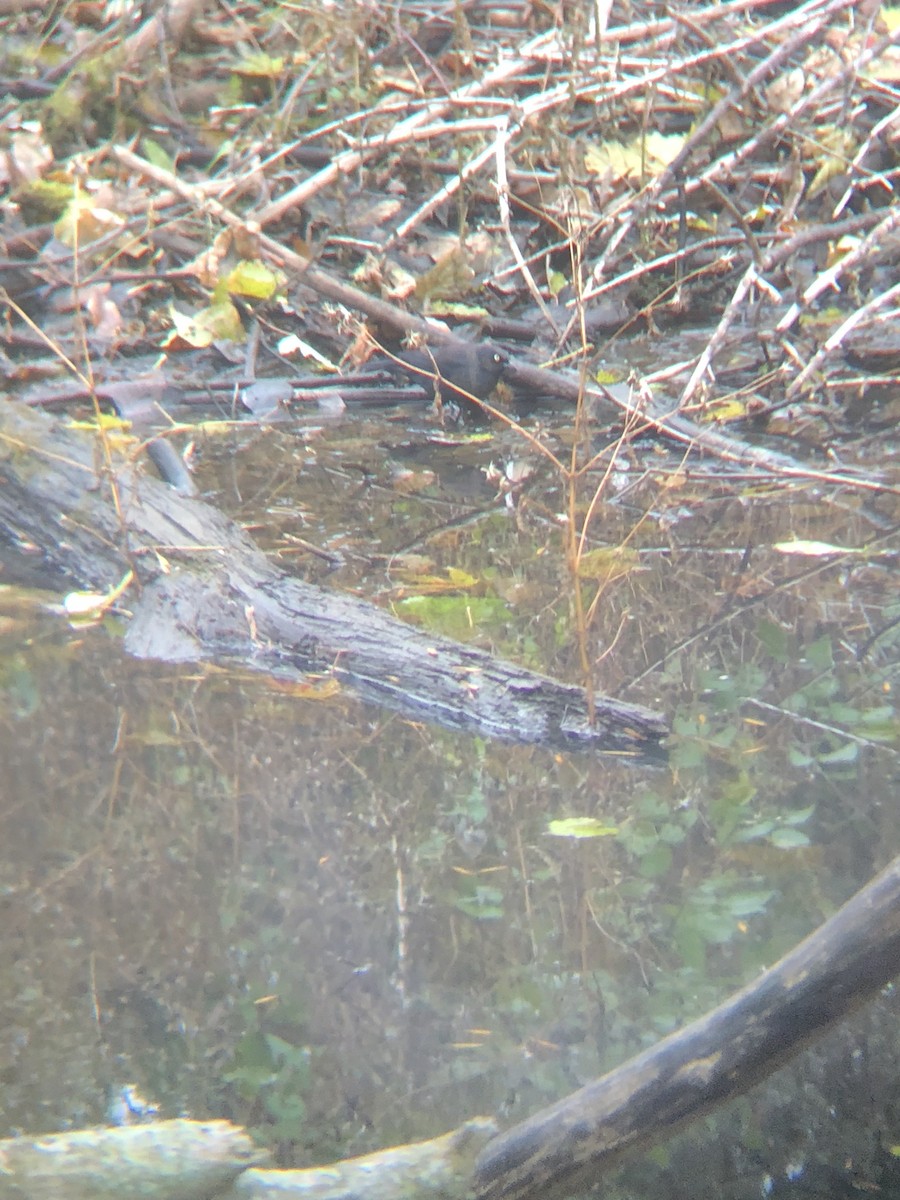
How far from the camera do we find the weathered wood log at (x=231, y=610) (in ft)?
7.93

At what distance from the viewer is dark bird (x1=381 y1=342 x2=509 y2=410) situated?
423 cm

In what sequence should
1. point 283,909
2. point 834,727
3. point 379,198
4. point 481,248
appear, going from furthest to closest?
point 379,198 → point 481,248 → point 834,727 → point 283,909

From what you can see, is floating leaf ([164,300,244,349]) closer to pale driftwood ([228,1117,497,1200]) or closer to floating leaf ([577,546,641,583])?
floating leaf ([577,546,641,583])

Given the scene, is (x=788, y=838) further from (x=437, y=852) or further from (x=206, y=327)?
(x=206, y=327)

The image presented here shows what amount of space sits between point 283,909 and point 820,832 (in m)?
0.85

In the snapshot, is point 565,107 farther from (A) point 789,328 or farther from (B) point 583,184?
(A) point 789,328

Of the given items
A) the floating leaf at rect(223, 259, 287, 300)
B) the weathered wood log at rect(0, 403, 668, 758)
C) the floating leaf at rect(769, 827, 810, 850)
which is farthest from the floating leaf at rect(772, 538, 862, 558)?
the floating leaf at rect(223, 259, 287, 300)

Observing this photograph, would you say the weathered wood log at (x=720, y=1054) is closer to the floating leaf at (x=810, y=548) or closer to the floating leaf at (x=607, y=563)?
the floating leaf at (x=607, y=563)

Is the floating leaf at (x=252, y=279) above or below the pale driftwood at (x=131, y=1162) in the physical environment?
below

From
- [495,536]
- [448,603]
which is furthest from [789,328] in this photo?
[448,603]

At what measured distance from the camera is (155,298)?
16.9 ft

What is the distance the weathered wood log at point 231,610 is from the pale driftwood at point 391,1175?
0.98 meters

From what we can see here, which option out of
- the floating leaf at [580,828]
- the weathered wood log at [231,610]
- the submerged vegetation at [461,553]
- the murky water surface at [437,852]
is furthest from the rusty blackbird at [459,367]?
the floating leaf at [580,828]

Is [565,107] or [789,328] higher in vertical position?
[565,107]
